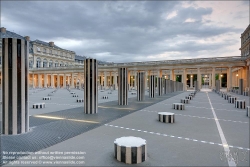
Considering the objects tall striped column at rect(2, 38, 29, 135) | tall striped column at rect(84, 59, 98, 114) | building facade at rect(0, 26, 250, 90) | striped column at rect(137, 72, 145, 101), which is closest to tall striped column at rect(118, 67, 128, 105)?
striped column at rect(137, 72, 145, 101)

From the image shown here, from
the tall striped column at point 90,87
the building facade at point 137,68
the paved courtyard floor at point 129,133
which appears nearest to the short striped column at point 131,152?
the paved courtyard floor at point 129,133

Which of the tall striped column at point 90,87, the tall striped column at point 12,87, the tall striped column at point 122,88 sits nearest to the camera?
the tall striped column at point 12,87

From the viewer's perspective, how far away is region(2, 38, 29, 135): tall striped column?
21.0 feet

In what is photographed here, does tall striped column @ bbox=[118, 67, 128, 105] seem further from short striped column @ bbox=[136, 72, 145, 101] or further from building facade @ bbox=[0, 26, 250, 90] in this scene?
→ building facade @ bbox=[0, 26, 250, 90]

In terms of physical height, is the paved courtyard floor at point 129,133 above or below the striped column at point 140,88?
below

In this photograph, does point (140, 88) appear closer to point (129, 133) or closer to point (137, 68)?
point (129, 133)

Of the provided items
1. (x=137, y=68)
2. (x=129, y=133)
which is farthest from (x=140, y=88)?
(x=137, y=68)

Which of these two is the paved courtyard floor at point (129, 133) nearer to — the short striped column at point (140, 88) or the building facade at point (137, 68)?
the short striped column at point (140, 88)

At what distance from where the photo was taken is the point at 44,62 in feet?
248

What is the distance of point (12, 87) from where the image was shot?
21.1 feet

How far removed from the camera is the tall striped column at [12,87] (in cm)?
639

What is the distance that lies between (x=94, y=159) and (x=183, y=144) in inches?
107

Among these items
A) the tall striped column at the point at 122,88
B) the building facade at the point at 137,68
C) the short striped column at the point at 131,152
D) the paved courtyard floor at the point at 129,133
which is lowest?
the paved courtyard floor at the point at 129,133

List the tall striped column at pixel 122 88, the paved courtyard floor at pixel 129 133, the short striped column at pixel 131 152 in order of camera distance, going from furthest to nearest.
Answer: the tall striped column at pixel 122 88
the paved courtyard floor at pixel 129 133
the short striped column at pixel 131 152
